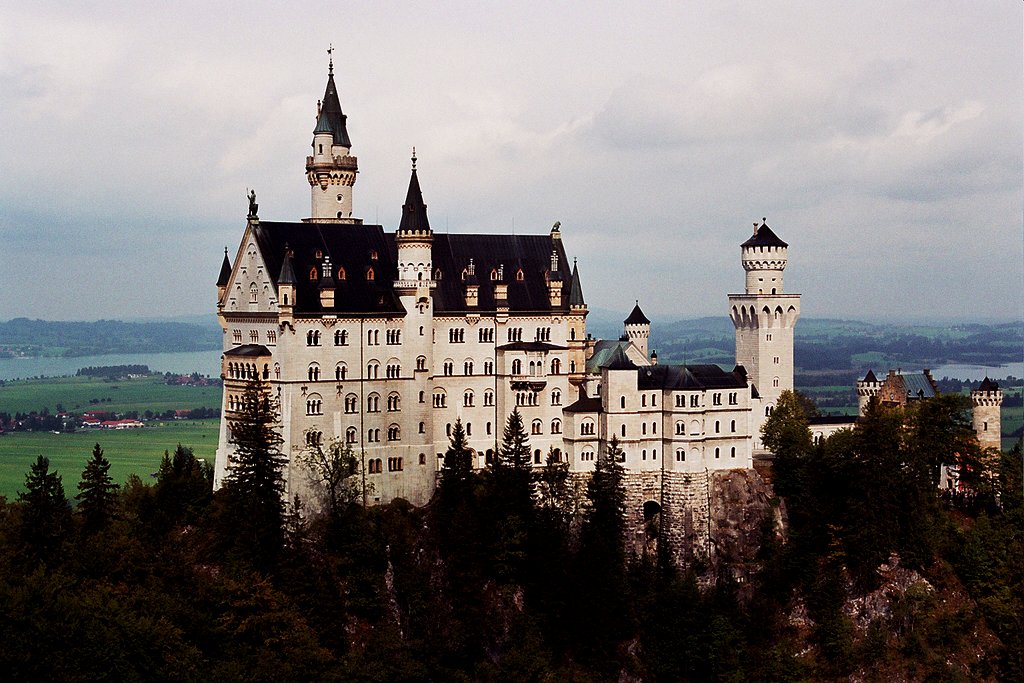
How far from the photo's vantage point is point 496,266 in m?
91.5

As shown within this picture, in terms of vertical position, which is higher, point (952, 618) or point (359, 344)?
point (359, 344)

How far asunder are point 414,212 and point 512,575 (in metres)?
23.1

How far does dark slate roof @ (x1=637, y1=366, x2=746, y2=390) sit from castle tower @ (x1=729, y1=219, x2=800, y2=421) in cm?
448

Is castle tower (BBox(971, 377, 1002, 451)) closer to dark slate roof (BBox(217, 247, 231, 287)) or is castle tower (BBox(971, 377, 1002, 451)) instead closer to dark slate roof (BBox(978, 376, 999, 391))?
dark slate roof (BBox(978, 376, 999, 391))

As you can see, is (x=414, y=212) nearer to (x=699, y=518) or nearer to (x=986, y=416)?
(x=699, y=518)

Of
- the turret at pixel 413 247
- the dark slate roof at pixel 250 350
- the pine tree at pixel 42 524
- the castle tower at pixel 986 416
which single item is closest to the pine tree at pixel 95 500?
the pine tree at pixel 42 524

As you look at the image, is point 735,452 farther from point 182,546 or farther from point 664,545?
point 182,546

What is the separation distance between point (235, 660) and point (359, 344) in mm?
20590

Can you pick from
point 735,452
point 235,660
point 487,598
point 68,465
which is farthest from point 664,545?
point 68,465

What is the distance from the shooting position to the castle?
8281 cm

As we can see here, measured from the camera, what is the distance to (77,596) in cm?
7288

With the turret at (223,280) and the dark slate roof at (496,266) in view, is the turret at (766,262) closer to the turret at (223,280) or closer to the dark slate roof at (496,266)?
the dark slate roof at (496,266)

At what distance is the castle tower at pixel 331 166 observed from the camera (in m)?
92.9

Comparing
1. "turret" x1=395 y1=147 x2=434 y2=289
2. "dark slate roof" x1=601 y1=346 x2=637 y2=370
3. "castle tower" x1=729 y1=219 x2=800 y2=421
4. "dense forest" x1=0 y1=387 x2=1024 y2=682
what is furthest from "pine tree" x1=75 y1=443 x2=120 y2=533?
"castle tower" x1=729 y1=219 x2=800 y2=421
